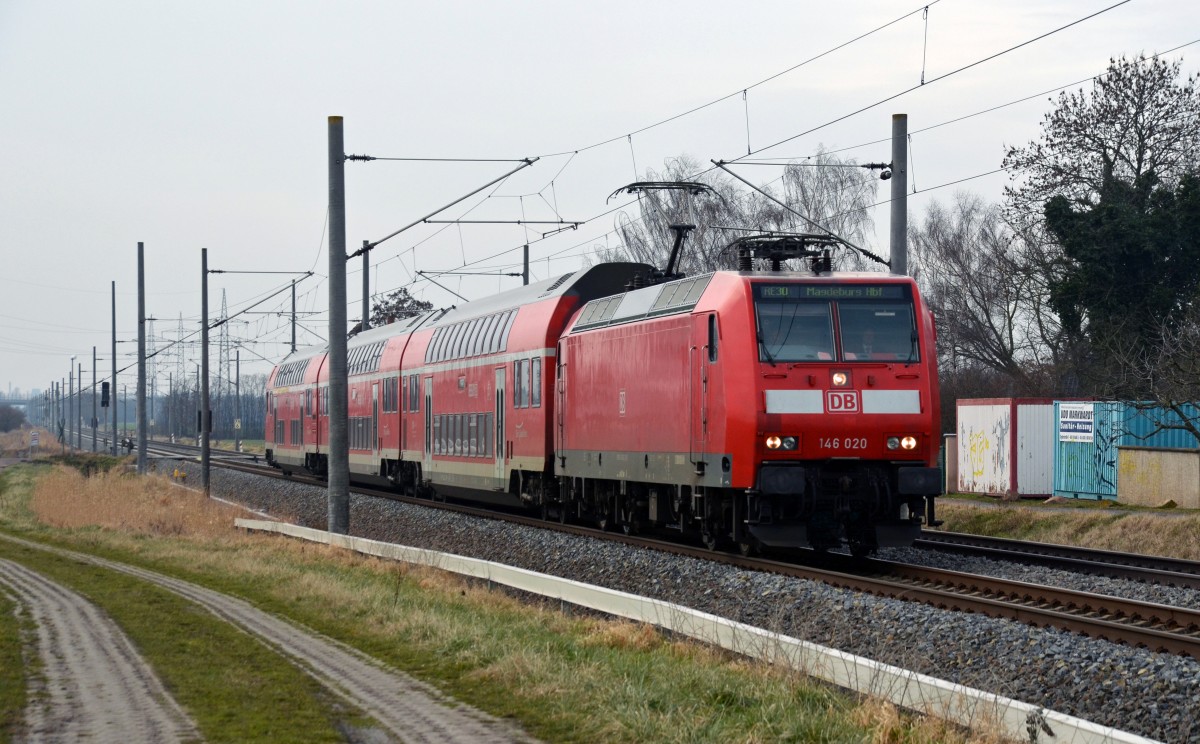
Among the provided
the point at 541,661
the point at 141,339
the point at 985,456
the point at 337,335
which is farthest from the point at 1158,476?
the point at 141,339

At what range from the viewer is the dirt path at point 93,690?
25.4ft

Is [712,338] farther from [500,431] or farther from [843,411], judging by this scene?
[500,431]

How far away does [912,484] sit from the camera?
623 inches

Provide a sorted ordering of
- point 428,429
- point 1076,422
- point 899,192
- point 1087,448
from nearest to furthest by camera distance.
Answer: point 899,192 → point 1087,448 → point 1076,422 → point 428,429

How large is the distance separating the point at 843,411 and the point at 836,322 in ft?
3.47

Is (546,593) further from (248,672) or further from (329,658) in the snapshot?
(248,672)

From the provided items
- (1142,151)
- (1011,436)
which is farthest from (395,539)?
(1142,151)

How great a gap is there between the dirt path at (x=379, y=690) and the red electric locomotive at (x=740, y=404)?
227 inches

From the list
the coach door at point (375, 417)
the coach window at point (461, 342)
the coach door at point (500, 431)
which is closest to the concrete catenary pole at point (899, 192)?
the coach door at point (500, 431)

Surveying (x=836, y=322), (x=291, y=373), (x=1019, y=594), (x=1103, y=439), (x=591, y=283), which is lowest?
(x=1019, y=594)

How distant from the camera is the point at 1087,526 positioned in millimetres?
23094

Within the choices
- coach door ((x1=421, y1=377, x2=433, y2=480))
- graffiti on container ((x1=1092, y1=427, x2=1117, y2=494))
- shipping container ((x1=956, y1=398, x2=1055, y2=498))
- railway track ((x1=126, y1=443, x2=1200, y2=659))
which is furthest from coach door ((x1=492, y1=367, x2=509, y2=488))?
graffiti on container ((x1=1092, y1=427, x2=1117, y2=494))

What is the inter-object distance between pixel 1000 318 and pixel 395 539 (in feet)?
94.2

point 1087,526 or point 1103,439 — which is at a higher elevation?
point 1103,439
